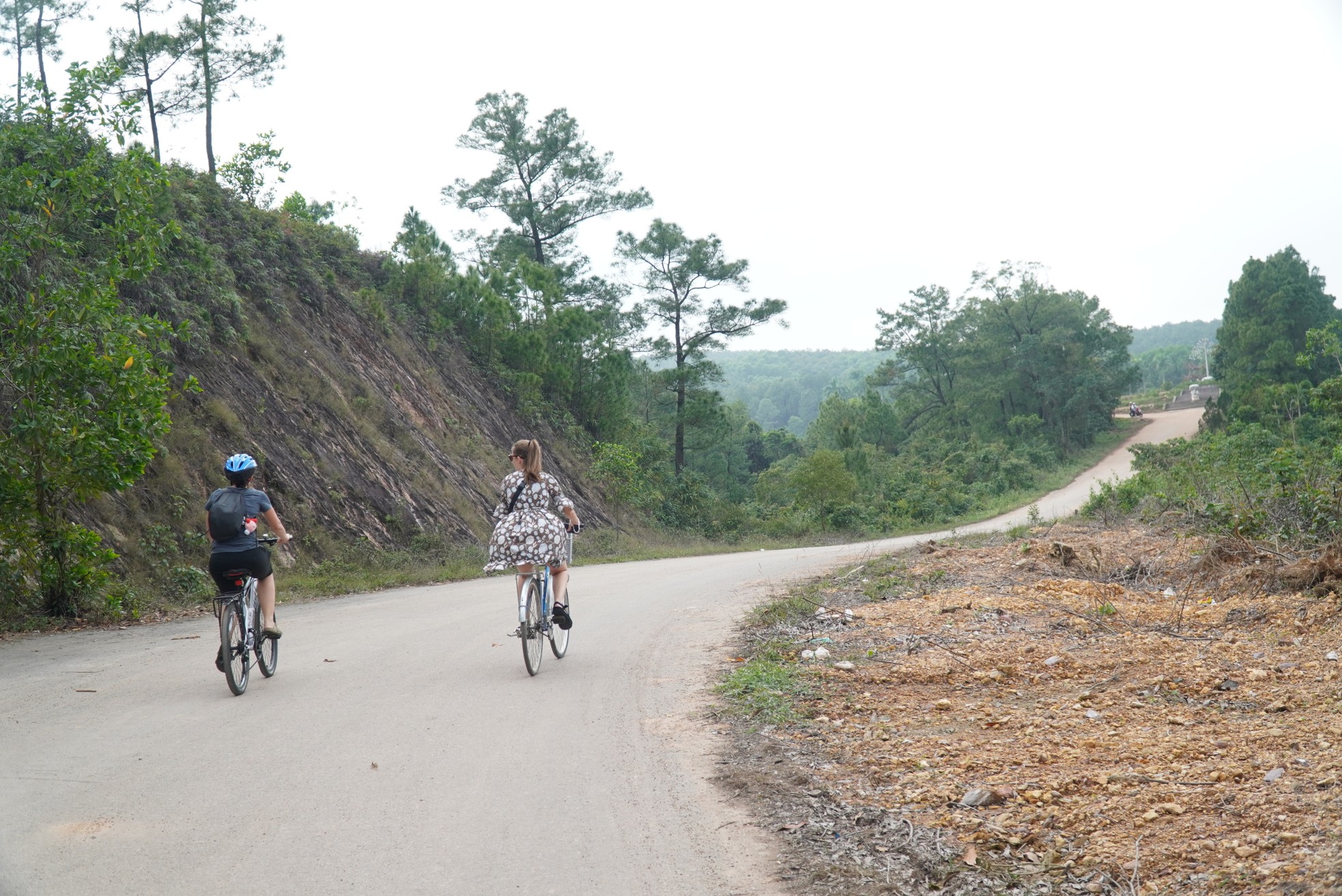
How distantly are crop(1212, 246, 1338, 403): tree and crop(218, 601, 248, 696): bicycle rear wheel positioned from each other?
54255mm

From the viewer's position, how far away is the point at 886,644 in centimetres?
906

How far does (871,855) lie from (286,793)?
9.95 ft

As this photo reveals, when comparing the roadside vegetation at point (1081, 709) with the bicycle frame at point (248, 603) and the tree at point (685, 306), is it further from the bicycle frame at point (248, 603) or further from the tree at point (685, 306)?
the tree at point (685, 306)

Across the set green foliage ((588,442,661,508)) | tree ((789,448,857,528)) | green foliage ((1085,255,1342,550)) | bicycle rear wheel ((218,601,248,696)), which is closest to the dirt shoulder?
green foliage ((1085,255,1342,550))

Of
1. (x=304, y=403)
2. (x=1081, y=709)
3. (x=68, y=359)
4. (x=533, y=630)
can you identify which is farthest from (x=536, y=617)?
(x=304, y=403)

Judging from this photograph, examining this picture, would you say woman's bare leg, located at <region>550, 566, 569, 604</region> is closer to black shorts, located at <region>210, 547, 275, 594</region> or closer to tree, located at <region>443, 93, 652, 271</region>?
black shorts, located at <region>210, 547, 275, 594</region>

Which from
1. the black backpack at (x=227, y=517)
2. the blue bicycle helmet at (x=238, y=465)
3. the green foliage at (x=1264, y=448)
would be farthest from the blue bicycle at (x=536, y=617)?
the green foliage at (x=1264, y=448)

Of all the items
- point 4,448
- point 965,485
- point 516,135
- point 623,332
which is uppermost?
point 516,135

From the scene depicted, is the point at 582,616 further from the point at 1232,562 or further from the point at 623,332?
the point at 623,332

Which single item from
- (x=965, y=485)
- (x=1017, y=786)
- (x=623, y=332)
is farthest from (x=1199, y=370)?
(x=1017, y=786)

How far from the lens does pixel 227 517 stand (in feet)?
26.0

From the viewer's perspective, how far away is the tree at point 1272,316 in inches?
2061

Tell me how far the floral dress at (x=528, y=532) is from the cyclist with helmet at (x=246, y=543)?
1760 millimetres

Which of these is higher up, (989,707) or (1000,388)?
(1000,388)
